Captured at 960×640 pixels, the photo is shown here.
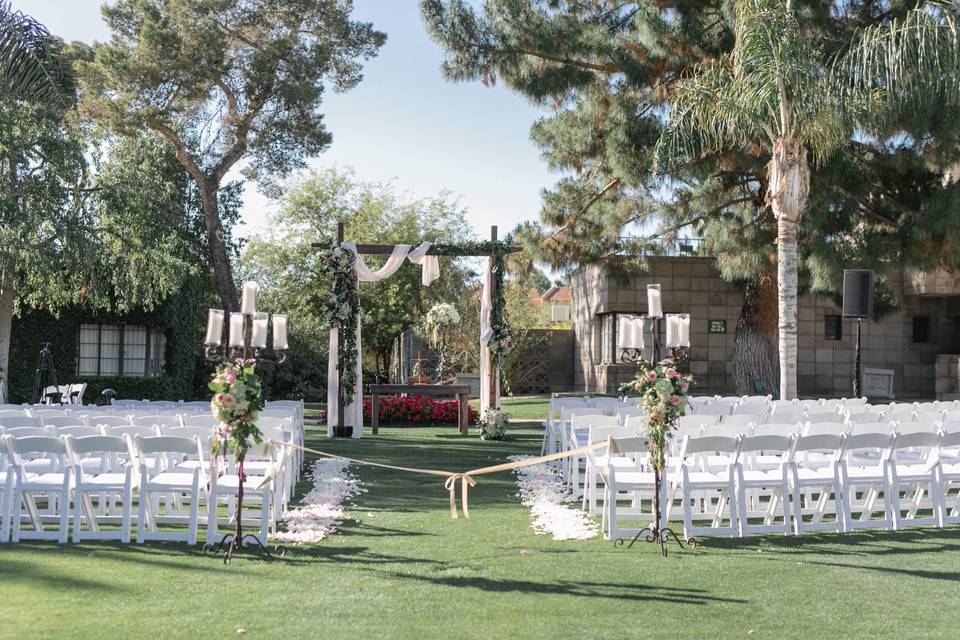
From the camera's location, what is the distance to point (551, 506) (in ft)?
26.8

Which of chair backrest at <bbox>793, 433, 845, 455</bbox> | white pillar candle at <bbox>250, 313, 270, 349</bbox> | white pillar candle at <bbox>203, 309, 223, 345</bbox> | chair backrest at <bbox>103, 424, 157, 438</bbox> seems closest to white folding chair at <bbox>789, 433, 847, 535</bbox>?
chair backrest at <bbox>793, 433, 845, 455</bbox>

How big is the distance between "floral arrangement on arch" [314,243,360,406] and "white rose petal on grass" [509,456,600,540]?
509 centimetres

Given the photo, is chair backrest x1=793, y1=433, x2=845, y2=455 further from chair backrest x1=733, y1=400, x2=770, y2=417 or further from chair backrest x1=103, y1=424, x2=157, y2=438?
chair backrest x1=103, y1=424, x2=157, y2=438

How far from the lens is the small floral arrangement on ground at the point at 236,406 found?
6074 millimetres

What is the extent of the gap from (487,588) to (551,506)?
2982 millimetres

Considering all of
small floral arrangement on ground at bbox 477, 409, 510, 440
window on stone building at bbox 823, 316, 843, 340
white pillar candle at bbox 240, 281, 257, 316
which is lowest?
small floral arrangement on ground at bbox 477, 409, 510, 440

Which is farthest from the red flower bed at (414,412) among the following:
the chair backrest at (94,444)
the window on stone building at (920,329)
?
the window on stone building at (920,329)

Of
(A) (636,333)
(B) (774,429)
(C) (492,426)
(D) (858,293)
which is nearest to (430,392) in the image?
(C) (492,426)

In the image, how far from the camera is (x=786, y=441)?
6.75 metres

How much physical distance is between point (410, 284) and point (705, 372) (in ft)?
31.7

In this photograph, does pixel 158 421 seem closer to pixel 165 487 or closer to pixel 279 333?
pixel 165 487

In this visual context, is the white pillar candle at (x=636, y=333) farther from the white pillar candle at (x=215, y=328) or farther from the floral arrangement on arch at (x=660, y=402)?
the white pillar candle at (x=215, y=328)

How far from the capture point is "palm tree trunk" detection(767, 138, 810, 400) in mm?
13617

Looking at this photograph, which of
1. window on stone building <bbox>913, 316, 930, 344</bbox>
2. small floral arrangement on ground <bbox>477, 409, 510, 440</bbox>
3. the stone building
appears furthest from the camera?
window on stone building <bbox>913, 316, 930, 344</bbox>
